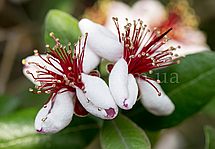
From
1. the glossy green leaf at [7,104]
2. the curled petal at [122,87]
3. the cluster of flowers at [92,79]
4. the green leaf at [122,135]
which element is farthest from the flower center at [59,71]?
the glossy green leaf at [7,104]

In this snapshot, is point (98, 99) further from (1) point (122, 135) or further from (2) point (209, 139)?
(2) point (209, 139)

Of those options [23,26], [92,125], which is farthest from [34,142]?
[23,26]

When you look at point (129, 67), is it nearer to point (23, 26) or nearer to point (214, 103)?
point (214, 103)

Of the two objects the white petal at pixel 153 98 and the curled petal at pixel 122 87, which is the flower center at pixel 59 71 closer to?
the curled petal at pixel 122 87

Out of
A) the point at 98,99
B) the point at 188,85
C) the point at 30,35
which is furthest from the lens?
the point at 30,35

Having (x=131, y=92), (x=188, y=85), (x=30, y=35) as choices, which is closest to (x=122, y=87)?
(x=131, y=92)

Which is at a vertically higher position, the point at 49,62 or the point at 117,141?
the point at 49,62
